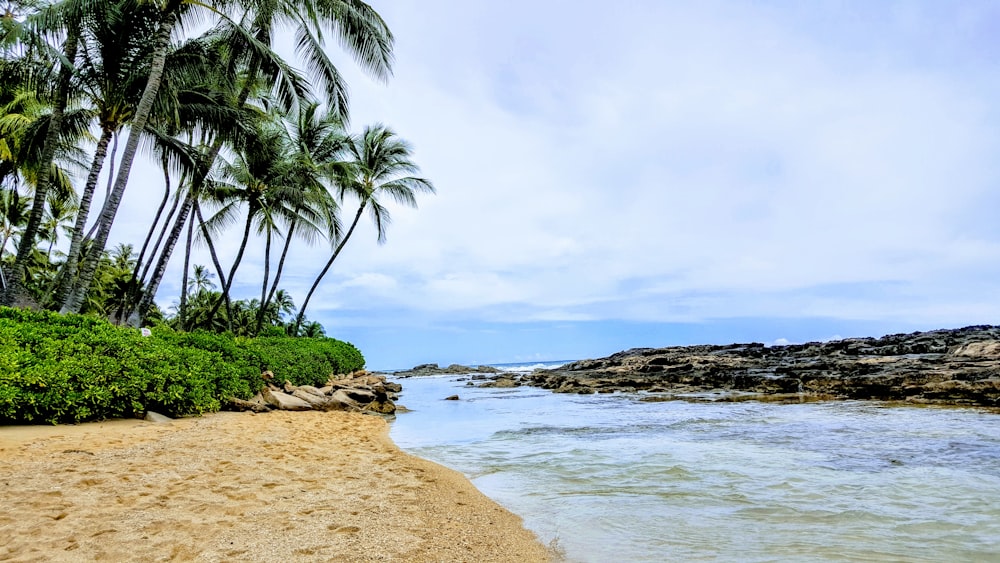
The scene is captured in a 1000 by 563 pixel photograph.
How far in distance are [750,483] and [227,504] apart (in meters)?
4.66

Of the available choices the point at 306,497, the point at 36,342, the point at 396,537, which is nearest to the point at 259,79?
the point at 36,342

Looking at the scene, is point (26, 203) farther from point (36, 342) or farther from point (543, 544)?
point (543, 544)

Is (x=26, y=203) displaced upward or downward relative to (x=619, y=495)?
upward

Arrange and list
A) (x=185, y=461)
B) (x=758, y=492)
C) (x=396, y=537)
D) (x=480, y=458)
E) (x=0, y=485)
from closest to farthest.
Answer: (x=396, y=537)
(x=0, y=485)
(x=758, y=492)
(x=185, y=461)
(x=480, y=458)

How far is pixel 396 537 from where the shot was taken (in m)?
3.37

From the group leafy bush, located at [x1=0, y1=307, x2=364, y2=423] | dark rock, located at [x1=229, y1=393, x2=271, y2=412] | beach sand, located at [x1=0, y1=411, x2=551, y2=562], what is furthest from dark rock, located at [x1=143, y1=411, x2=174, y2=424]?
dark rock, located at [x1=229, y1=393, x2=271, y2=412]

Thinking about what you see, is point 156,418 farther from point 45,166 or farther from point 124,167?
point 45,166

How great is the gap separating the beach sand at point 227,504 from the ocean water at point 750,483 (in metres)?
0.63

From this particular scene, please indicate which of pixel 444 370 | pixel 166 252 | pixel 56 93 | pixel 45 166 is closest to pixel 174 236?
pixel 166 252

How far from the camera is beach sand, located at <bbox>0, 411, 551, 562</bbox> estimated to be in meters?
3.08

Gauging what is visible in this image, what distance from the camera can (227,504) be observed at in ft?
12.9

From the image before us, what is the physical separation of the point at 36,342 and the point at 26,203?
2868 cm

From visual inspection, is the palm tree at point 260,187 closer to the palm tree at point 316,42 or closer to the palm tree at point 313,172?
the palm tree at point 313,172

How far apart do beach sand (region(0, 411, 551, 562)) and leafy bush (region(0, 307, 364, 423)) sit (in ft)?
1.17
